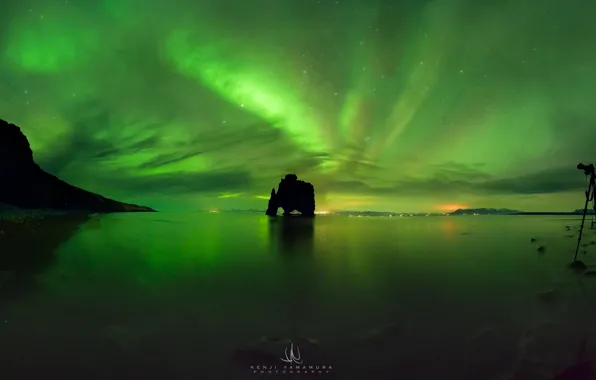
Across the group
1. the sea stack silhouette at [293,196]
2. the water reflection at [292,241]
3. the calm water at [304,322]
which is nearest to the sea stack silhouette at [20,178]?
the water reflection at [292,241]

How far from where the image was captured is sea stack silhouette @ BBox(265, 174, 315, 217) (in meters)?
120

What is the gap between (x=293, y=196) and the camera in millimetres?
122188

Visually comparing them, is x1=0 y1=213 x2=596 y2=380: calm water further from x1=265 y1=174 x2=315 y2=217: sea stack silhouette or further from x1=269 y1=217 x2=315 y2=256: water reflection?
x1=265 y1=174 x2=315 y2=217: sea stack silhouette

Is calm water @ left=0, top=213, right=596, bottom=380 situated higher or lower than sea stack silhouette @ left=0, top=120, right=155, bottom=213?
lower

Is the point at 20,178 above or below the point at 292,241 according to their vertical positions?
above

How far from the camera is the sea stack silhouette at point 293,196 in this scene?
120375mm

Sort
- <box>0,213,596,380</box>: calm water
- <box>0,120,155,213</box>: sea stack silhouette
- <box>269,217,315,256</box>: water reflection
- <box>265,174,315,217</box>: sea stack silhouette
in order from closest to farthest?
<box>0,213,596,380</box>: calm water, <box>269,217,315,256</box>: water reflection, <box>0,120,155,213</box>: sea stack silhouette, <box>265,174,315,217</box>: sea stack silhouette

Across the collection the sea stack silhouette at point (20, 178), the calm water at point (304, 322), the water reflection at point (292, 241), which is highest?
the sea stack silhouette at point (20, 178)

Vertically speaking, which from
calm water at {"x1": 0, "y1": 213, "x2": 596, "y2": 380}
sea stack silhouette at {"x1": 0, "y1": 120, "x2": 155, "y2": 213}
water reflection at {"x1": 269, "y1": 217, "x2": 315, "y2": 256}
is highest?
sea stack silhouette at {"x1": 0, "y1": 120, "x2": 155, "y2": 213}

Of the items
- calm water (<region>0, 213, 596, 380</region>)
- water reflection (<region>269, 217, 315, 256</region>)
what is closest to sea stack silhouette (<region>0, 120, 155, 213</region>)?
water reflection (<region>269, 217, 315, 256</region>)

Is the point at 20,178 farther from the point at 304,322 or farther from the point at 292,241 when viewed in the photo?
the point at 304,322

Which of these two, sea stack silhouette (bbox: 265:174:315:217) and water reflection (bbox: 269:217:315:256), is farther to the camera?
sea stack silhouette (bbox: 265:174:315:217)

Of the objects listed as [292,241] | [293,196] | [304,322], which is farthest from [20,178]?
[293,196]

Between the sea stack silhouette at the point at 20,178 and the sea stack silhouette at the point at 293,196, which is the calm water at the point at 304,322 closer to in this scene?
the sea stack silhouette at the point at 20,178
